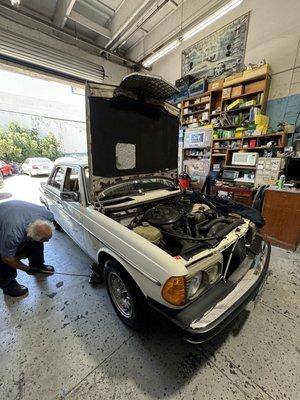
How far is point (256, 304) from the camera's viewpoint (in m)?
1.84

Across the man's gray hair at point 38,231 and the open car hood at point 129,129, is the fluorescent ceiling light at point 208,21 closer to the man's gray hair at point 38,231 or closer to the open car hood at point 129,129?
the open car hood at point 129,129

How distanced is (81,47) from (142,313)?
21.3 ft

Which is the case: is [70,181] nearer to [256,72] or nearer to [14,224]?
[14,224]

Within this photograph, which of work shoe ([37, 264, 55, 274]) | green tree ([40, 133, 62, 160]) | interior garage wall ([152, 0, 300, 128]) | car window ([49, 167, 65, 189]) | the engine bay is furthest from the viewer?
green tree ([40, 133, 62, 160])

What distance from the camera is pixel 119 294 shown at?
5.41 ft

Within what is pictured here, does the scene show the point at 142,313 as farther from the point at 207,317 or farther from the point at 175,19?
the point at 175,19

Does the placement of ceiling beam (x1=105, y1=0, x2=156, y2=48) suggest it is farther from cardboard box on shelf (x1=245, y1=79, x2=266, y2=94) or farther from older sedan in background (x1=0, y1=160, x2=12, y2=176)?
older sedan in background (x1=0, y1=160, x2=12, y2=176)

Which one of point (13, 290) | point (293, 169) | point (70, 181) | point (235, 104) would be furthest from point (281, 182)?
point (13, 290)

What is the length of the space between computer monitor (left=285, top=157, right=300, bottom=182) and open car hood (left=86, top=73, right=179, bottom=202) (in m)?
2.22

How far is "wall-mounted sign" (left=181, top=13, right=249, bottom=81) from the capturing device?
4.02 meters

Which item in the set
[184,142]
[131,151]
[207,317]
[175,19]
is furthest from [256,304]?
[175,19]

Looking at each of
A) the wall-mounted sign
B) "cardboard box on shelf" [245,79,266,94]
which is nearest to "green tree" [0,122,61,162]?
the wall-mounted sign

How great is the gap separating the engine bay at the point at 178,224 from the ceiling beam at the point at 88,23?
4833mm

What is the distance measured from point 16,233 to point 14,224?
9 centimetres
